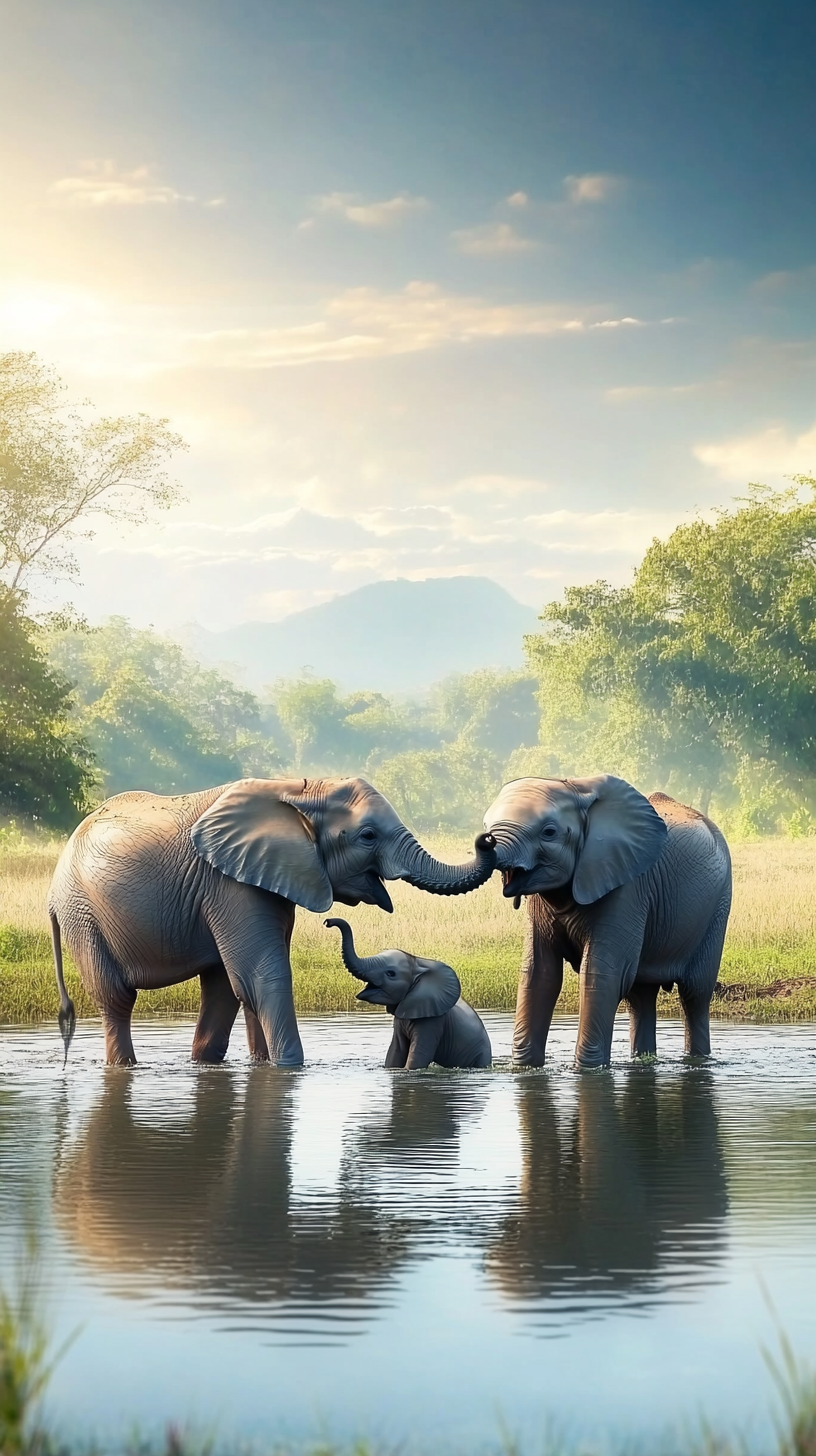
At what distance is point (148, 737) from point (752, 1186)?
112 meters

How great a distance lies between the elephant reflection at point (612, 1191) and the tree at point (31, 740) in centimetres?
3096

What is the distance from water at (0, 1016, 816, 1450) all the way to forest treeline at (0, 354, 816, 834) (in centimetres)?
3186

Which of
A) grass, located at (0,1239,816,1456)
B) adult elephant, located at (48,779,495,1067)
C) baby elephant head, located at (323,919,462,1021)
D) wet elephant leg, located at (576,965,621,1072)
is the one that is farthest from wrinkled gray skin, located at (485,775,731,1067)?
grass, located at (0,1239,816,1456)

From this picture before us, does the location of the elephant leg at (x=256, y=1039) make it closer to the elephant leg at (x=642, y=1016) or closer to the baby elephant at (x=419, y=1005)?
the baby elephant at (x=419, y=1005)

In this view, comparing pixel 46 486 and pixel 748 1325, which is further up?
pixel 46 486

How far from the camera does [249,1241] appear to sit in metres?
9.98

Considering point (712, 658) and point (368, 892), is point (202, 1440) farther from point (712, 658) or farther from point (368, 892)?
point (712, 658)

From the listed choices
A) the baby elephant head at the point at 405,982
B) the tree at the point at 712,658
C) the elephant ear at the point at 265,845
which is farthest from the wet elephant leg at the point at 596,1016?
the tree at the point at 712,658

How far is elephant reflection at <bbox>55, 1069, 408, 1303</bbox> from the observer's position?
361 inches

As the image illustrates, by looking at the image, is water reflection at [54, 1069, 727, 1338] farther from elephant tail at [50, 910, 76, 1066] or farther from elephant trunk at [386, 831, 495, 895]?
elephant tail at [50, 910, 76, 1066]

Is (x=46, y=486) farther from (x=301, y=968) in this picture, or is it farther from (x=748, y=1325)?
(x=748, y=1325)

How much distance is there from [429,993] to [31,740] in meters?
30.7

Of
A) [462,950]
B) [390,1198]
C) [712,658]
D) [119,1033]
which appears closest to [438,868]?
[119,1033]

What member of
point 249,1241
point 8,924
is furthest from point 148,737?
point 249,1241
